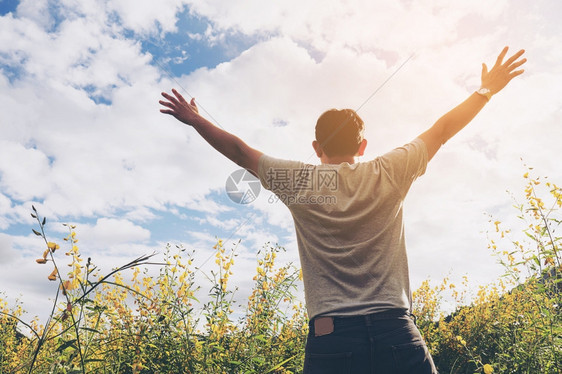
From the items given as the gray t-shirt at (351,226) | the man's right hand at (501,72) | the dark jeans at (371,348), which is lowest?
the dark jeans at (371,348)

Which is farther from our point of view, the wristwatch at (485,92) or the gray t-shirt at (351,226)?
the wristwatch at (485,92)

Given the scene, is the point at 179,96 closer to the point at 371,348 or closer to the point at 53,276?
the point at 53,276

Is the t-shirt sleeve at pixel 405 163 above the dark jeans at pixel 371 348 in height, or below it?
above

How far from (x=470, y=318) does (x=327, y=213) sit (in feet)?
18.4

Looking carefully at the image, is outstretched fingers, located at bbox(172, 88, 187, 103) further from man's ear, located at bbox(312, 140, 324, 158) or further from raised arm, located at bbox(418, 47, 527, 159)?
raised arm, located at bbox(418, 47, 527, 159)

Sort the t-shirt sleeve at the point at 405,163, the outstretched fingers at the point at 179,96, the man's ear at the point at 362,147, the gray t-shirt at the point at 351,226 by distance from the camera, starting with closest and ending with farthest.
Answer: the gray t-shirt at the point at 351,226
the t-shirt sleeve at the point at 405,163
the man's ear at the point at 362,147
the outstretched fingers at the point at 179,96

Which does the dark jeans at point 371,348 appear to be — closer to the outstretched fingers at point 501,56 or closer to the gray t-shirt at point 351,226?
the gray t-shirt at point 351,226

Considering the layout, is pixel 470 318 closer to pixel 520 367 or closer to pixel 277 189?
pixel 520 367

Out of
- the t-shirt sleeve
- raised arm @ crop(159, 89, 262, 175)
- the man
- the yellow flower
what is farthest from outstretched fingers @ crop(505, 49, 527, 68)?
the yellow flower

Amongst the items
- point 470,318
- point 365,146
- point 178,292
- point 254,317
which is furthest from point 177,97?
point 470,318

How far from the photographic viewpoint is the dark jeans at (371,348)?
1460 mm

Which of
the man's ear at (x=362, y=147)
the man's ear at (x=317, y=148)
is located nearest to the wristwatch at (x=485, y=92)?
the man's ear at (x=362, y=147)

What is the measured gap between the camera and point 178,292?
351cm

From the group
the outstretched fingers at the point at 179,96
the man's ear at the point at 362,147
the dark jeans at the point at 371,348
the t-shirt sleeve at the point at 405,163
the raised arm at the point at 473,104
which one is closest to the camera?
the dark jeans at the point at 371,348
